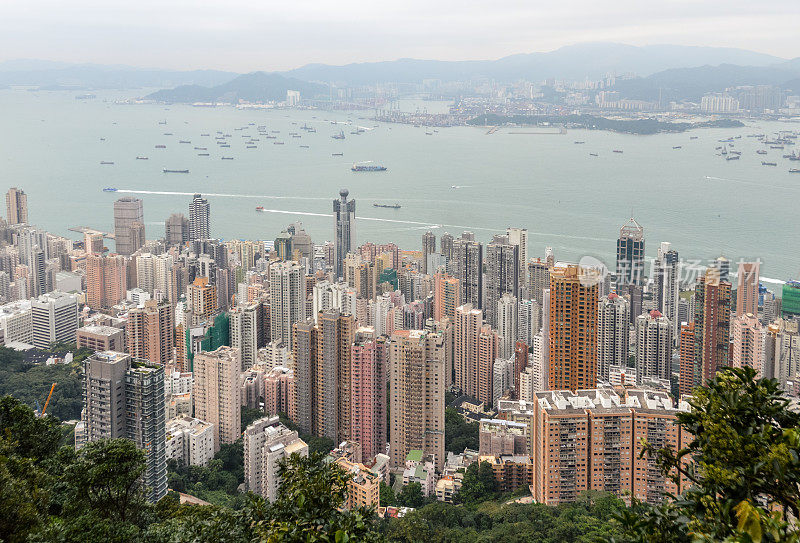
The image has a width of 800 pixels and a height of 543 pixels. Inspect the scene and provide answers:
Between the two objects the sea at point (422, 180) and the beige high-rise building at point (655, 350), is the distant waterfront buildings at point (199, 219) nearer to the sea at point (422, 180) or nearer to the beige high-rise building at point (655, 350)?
the sea at point (422, 180)

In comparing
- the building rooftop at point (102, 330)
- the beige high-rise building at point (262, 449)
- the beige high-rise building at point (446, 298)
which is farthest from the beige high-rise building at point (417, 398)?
the building rooftop at point (102, 330)

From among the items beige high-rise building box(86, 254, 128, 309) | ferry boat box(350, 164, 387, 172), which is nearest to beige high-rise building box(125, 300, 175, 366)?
beige high-rise building box(86, 254, 128, 309)

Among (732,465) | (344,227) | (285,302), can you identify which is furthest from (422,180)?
(732,465)

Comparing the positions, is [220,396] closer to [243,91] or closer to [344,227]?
[344,227]

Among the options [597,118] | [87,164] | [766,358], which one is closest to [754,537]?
[766,358]

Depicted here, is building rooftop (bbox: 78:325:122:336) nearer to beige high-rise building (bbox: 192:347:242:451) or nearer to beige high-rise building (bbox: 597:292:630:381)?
beige high-rise building (bbox: 192:347:242:451)

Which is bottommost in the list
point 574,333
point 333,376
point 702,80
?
point 333,376
